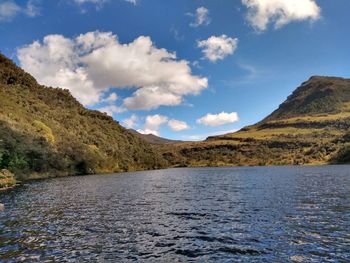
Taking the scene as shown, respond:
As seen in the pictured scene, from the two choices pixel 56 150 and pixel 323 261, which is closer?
pixel 323 261

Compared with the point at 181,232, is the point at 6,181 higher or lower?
higher

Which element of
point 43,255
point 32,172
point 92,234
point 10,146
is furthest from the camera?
point 32,172

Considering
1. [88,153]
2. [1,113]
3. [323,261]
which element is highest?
[1,113]

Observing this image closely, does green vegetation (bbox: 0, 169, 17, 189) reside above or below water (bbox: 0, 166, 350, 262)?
above

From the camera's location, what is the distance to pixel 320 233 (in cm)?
3081

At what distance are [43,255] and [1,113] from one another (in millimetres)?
155204

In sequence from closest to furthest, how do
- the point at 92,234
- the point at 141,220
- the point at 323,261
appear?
the point at 323,261 → the point at 92,234 → the point at 141,220

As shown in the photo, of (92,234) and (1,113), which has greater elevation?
(1,113)

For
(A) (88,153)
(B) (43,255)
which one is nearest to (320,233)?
(B) (43,255)

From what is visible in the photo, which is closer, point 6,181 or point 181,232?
point 181,232

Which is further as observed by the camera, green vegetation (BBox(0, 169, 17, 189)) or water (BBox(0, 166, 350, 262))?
green vegetation (BBox(0, 169, 17, 189))

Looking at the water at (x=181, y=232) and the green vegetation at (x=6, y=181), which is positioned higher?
the green vegetation at (x=6, y=181)

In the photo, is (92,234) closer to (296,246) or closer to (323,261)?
(296,246)

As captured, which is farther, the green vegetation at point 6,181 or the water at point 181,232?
the green vegetation at point 6,181
